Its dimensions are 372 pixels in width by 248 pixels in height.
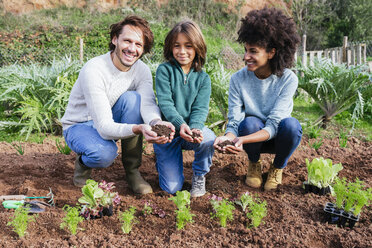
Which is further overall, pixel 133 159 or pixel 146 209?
pixel 133 159

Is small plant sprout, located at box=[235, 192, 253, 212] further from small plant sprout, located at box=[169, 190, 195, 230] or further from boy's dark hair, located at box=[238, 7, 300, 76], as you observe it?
boy's dark hair, located at box=[238, 7, 300, 76]

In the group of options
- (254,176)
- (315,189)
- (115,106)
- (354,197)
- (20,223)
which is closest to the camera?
(20,223)

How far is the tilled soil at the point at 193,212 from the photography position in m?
1.73

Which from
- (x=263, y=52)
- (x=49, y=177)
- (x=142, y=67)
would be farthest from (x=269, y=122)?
(x=49, y=177)

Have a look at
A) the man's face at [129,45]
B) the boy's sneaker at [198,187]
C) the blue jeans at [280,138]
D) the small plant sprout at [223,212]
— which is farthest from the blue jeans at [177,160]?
the man's face at [129,45]

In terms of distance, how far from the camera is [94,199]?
1.89m

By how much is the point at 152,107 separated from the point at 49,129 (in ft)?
7.53

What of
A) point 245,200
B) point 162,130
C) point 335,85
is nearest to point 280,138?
point 245,200

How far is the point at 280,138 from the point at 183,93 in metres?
0.79

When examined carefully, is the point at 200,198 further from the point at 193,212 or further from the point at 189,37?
the point at 189,37

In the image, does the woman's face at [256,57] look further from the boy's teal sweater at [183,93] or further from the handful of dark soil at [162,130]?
the handful of dark soil at [162,130]

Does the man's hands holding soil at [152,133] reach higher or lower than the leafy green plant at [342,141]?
higher

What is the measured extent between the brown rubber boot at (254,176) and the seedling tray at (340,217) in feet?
1.98

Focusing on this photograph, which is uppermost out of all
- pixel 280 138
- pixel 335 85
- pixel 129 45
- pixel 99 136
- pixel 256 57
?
pixel 129 45
